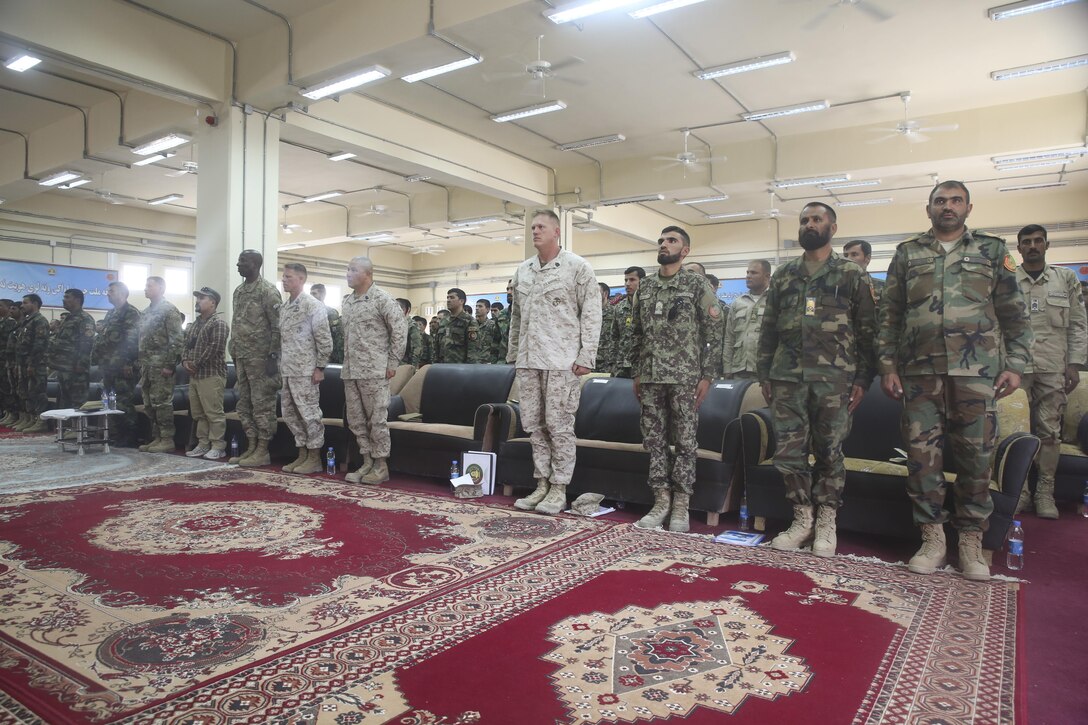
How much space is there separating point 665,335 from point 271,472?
11.4 feet

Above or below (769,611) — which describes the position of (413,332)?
above

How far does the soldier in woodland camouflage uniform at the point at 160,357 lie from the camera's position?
6695 millimetres

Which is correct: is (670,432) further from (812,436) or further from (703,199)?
(703,199)

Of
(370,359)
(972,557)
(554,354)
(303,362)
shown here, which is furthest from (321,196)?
(972,557)

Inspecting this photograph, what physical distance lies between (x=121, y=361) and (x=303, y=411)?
9.94 feet

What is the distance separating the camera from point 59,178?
10727 millimetres

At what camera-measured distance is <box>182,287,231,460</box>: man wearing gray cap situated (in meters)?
6.23

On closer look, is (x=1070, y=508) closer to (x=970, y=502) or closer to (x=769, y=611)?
(x=970, y=502)

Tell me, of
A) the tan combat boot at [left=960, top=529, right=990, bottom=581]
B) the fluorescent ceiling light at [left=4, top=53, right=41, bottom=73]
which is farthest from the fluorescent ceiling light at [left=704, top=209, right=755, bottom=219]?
the tan combat boot at [left=960, top=529, right=990, bottom=581]

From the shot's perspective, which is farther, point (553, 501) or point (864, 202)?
point (864, 202)

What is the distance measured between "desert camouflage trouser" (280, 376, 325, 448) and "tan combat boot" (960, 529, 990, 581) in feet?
14.7

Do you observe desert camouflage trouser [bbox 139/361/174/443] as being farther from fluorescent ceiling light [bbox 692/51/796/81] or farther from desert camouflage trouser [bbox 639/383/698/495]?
fluorescent ceiling light [bbox 692/51/796/81]

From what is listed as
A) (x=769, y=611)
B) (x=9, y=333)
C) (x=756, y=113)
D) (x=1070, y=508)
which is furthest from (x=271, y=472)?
(x=756, y=113)

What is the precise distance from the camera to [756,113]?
953cm
